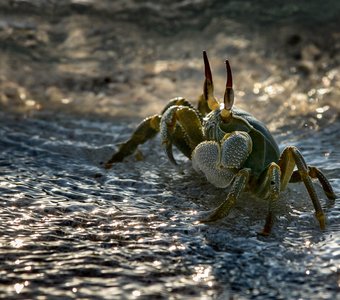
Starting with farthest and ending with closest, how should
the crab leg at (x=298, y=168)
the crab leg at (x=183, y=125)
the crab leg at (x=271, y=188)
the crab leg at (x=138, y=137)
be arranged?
the crab leg at (x=138, y=137) < the crab leg at (x=183, y=125) < the crab leg at (x=298, y=168) < the crab leg at (x=271, y=188)

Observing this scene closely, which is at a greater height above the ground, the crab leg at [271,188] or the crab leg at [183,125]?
the crab leg at [183,125]

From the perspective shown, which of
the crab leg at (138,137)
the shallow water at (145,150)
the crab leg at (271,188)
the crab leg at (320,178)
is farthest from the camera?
the crab leg at (138,137)

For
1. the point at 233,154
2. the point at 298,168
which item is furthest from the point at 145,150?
the point at 298,168

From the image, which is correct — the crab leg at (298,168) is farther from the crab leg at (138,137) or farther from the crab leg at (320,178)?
the crab leg at (138,137)

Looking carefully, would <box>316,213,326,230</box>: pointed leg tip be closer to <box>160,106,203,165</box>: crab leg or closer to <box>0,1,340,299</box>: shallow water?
<box>0,1,340,299</box>: shallow water

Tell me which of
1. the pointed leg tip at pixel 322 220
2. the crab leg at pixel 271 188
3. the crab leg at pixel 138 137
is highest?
the crab leg at pixel 138 137

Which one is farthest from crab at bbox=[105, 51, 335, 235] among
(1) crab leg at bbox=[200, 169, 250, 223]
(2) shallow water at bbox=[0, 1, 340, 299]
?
(2) shallow water at bbox=[0, 1, 340, 299]

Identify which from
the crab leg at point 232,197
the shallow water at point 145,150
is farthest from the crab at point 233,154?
the shallow water at point 145,150
